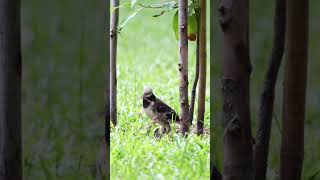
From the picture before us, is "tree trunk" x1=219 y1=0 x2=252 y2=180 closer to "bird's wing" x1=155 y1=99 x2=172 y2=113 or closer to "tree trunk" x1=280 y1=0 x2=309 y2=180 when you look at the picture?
"tree trunk" x1=280 y1=0 x2=309 y2=180

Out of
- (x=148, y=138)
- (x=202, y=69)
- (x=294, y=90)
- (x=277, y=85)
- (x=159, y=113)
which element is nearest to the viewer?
(x=294, y=90)

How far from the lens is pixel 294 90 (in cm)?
192

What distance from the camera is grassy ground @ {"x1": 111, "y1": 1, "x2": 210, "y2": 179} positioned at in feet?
7.21

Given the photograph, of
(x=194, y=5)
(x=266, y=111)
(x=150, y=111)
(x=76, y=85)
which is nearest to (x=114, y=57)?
(x=150, y=111)

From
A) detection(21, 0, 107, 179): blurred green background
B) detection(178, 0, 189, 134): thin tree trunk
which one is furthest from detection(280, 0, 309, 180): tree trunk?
detection(178, 0, 189, 134): thin tree trunk

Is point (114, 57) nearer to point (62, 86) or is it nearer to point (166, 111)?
point (166, 111)

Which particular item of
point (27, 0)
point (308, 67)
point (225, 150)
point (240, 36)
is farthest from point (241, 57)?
point (27, 0)

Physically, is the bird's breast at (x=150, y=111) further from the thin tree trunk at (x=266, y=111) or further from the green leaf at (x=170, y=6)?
the thin tree trunk at (x=266, y=111)

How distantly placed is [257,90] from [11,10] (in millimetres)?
803

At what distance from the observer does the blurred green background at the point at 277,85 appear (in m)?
2.04

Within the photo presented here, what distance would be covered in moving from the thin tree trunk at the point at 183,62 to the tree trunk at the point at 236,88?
0.89 meters

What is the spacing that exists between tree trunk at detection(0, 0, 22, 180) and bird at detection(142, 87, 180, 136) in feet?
3.75

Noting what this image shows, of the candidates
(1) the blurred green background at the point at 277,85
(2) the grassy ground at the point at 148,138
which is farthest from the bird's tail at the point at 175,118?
(1) the blurred green background at the point at 277,85

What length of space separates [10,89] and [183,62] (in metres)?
1.09
